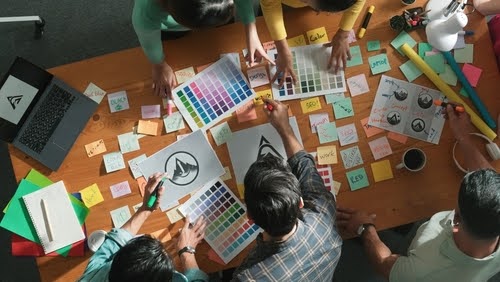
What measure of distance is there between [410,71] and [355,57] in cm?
20

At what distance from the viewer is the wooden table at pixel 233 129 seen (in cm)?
160

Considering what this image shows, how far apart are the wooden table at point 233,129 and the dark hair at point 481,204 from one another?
0.95 feet

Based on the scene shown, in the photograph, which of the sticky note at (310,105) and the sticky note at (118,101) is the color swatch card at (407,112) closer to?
the sticky note at (310,105)

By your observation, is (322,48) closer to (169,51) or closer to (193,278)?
(169,51)

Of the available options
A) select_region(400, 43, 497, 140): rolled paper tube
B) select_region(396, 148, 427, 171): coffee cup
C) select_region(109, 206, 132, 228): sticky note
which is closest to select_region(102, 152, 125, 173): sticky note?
select_region(109, 206, 132, 228): sticky note

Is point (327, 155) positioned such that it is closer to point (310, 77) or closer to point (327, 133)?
point (327, 133)

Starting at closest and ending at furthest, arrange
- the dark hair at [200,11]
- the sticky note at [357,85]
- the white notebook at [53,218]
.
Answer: the dark hair at [200,11] → the white notebook at [53,218] → the sticky note at [357,85]

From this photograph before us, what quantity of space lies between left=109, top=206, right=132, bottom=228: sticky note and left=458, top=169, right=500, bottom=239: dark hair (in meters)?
1.04

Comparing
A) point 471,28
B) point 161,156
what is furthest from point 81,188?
point 471,28

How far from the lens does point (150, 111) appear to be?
1646 millimetres

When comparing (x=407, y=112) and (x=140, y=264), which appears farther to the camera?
(x=407, y=112)

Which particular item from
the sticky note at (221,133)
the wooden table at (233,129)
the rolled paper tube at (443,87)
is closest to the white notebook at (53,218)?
the wooden table at (233,129)

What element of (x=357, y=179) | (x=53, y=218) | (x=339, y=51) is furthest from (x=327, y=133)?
(x=53, y=218)

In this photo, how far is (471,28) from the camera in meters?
1.70
